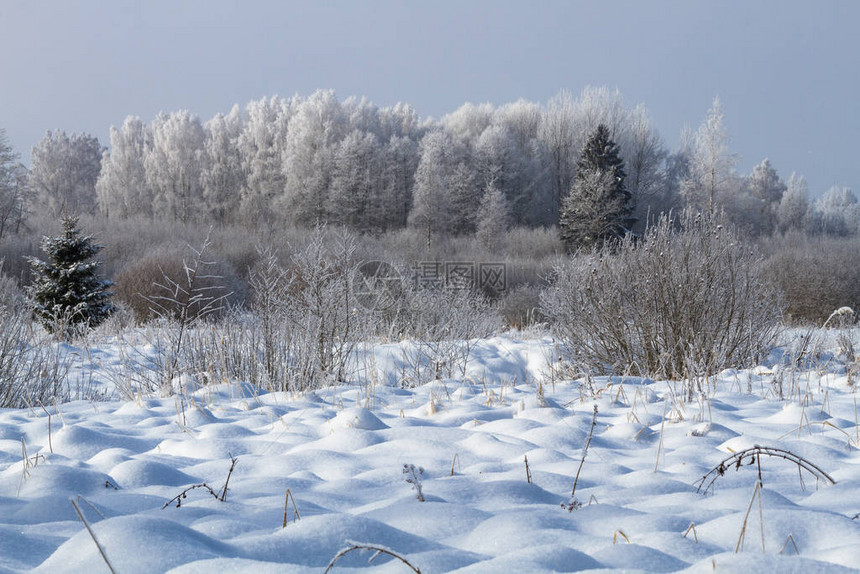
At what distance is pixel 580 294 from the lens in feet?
21.7

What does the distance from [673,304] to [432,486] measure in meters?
4.14

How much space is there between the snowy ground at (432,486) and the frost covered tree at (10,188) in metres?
26.6

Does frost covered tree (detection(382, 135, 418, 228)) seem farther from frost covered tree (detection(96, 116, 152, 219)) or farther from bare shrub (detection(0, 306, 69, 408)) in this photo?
bare shrub (detection(0, 306, 69, 408))

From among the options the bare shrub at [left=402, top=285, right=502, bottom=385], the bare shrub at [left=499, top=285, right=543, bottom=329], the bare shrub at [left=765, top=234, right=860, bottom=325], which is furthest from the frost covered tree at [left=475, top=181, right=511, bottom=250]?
the bare shrub at [left=402, top=285, right=502, bottom=385]

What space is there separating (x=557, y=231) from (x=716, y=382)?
3104 cm

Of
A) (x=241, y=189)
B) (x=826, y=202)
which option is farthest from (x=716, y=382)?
(x=826, y=202)

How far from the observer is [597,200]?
31.5 m

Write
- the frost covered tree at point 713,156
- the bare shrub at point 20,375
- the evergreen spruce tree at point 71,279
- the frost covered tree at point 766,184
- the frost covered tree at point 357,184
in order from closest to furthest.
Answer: the bare shrub at point 20,375
the evergreen spruce tree at point 71,279
the frost covered tree at point 713,156
the frost covered tree at point 357,184
the frost covered tree at point 766,184

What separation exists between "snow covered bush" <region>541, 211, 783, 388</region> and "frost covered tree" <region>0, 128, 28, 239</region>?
88.5 feet

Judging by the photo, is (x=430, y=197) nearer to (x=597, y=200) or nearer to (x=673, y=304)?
(x=597, y=200)

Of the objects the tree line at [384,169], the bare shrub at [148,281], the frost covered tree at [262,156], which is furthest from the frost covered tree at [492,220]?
the bare shrub at [148,281]

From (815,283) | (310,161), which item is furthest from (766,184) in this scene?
(815,283)

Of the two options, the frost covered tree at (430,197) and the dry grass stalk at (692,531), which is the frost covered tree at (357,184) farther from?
the dry grass stalk at (692,531)

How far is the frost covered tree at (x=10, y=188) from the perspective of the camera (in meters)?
26.1
